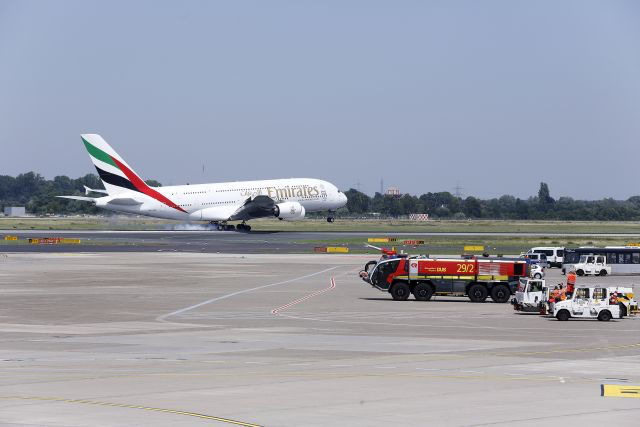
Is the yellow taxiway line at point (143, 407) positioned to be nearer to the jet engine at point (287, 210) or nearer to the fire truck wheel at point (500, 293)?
the fire truck wheel at point (500, 293)

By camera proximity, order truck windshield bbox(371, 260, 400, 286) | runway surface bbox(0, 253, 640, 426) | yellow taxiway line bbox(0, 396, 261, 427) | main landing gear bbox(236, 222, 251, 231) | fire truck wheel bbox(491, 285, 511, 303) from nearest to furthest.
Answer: yellow taxiway line bbox(0, 396, 261, 427) < runway surface bbox(0, 253, 640, 426) < fire truck wheel bbox(491, 285, 511, 303) < truck windshield bbox(371, 260, 400, 286) < main landing gear bbox(236, 222, 251, 231)

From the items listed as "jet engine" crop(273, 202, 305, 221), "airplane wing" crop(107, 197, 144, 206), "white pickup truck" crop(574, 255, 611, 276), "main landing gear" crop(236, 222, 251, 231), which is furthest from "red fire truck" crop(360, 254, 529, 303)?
"main landing gear" crop(236, 222, 251, 231)

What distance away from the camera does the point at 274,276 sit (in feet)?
249

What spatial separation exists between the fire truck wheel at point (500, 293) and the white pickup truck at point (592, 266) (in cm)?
2404

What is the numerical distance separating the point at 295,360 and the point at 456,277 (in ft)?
87.7

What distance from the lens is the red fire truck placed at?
58875 millimetres

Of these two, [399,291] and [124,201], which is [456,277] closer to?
[399,291]

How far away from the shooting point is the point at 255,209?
14350 cm

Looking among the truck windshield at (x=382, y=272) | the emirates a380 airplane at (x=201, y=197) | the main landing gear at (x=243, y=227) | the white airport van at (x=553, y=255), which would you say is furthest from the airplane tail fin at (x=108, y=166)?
the truck windshield at (x=382, y=272)

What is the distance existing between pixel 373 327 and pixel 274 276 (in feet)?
104

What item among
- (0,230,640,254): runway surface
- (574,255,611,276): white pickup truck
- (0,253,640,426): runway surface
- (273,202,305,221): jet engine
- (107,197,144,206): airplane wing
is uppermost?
(107,197,144,206): airplane wing

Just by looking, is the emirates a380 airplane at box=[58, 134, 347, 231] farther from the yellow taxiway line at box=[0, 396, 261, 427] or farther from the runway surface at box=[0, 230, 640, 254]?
the yellow taxiway line at box=[0, 396, 261, 427]

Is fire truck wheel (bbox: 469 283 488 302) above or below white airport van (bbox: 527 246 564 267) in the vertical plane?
below

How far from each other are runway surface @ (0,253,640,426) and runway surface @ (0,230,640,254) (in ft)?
144
